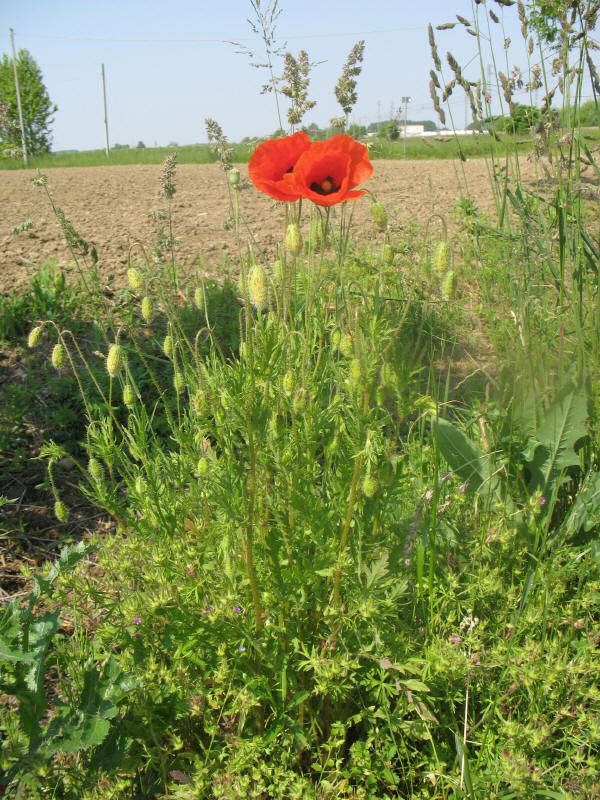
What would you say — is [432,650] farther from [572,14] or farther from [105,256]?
[105,256]

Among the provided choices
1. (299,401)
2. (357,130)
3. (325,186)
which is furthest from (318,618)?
(357,130)

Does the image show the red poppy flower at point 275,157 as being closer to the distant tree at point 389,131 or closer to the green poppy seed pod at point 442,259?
the green poppy seed pod at point 442,259

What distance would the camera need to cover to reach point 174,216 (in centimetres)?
514

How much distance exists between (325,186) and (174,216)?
3.96 meters

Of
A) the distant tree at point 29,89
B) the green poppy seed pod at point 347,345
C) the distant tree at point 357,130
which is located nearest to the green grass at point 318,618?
the green poppy seed pod at point 347,345

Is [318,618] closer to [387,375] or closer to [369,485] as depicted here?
[369,485]

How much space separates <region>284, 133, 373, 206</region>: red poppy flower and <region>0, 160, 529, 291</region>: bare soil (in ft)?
4.38

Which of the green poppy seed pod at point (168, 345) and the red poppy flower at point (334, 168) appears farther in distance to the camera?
the green poppy seed pod at point (168, 345)

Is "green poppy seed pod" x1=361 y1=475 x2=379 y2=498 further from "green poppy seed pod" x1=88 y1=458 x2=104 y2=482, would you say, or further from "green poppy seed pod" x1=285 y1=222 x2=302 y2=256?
"green poppy seed pod" x1=88 y1=458 x2=104 y2=482

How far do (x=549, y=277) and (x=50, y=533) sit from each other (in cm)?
232

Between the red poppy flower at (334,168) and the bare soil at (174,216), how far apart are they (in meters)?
1.34

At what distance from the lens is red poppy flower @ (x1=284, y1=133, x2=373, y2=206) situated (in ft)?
4.30

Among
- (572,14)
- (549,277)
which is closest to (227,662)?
(549,277)

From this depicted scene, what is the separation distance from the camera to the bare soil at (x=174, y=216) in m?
3.99
